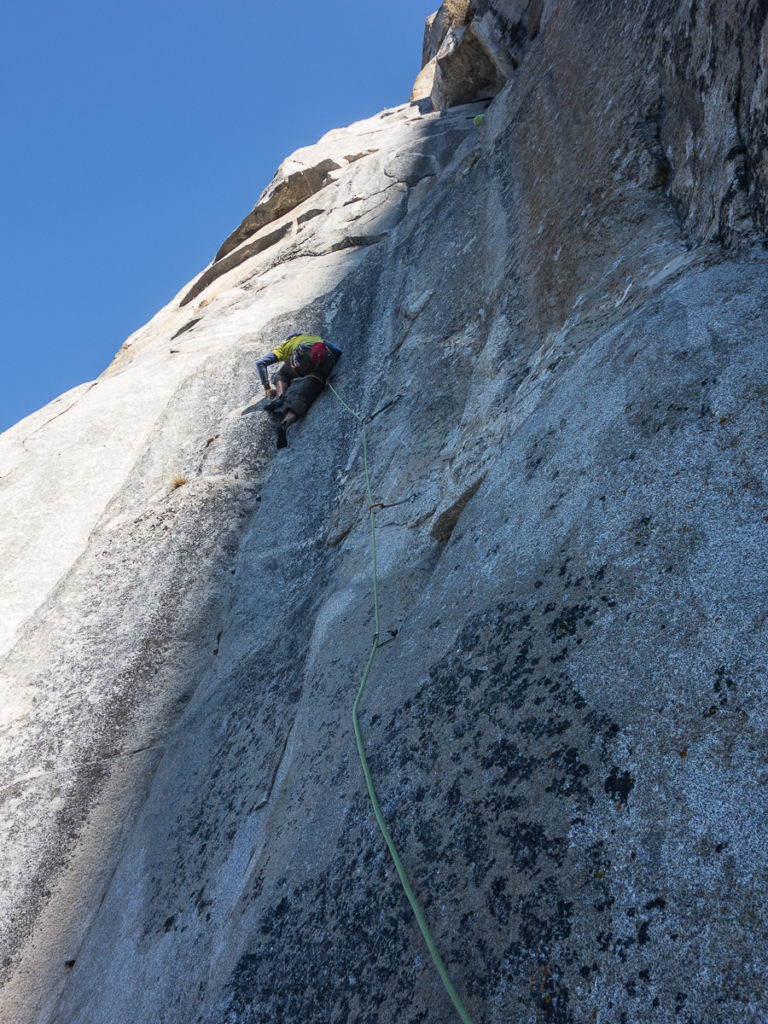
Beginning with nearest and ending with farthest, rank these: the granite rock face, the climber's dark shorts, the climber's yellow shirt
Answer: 1. the granite rock face
2. the climber's dark shorts
3. the climber's yellow shirt

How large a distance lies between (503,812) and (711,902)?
0.67m

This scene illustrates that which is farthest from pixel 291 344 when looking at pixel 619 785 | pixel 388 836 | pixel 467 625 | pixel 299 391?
pixel 619 785

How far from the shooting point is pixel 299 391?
23.8 ft

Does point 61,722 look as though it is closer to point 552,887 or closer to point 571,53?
point 552,887

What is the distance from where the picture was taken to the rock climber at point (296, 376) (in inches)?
286

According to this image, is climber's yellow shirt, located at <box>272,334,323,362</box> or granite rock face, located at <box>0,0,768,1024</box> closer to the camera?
granite rock face, located at <box>0,0,768,1024</box>

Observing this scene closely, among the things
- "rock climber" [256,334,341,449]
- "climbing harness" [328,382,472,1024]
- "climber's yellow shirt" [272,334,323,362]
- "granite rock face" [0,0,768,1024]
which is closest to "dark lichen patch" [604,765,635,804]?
"granite rock face" [0,0,768,1024]

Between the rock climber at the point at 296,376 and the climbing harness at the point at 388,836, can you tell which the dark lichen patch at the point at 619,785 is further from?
the rock climber at the point at 296,376

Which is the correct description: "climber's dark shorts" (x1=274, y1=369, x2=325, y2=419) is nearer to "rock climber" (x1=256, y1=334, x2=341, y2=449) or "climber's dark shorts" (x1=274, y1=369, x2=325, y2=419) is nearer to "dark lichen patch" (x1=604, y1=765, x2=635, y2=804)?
"rock climber" (x1=256, y1=334, x2=341, y2=449)

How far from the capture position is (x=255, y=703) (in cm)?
448

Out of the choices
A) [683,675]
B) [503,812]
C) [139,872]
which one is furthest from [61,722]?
[683,675]

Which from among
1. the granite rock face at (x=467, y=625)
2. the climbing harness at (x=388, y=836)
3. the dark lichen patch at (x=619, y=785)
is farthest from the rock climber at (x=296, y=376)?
the dark lichen patch at (x=619, y=785)

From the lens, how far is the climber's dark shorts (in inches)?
286

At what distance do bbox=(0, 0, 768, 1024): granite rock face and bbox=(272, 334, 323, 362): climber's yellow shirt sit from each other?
0.51 metres
